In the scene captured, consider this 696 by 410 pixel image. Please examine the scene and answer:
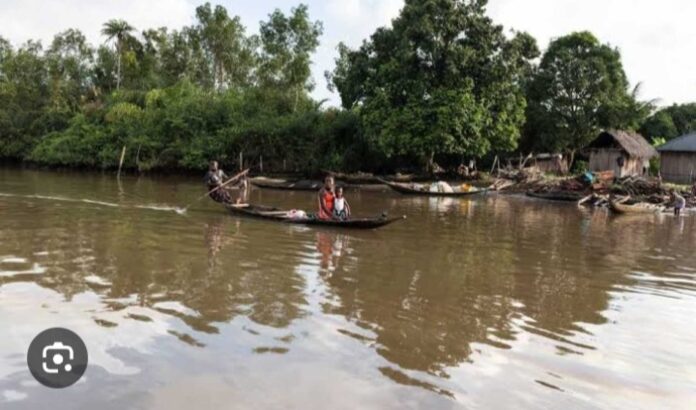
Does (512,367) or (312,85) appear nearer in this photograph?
(512,367)

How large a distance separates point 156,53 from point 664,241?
38670 mm

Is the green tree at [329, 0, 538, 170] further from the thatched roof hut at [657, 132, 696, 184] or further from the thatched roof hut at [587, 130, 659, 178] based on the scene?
the thatched roof hut at [657, 132, 696, 184]

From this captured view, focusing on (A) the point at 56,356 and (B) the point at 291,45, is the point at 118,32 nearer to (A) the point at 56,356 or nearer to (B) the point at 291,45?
(B) the point at 291,45

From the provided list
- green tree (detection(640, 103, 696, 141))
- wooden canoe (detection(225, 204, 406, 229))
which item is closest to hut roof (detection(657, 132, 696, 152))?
green tree (detection(640, 103, 696, 141))

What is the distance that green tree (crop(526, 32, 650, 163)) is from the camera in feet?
97.8

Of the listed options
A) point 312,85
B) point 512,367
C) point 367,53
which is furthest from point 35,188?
point 512,367

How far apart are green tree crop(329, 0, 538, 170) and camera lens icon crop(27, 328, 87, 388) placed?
2193 cm

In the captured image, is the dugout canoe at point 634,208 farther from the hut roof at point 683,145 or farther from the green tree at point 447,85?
the hut roof at point 683,145

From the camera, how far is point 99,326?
6.27 m

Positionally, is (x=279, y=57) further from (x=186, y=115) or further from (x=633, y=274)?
(x=633, y=274)

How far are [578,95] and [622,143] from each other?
3.48 m

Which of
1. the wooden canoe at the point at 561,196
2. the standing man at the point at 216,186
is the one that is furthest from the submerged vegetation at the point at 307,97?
the standing man at the point at 216,186

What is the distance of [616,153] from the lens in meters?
31.7

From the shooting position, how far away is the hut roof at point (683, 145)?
2986 cm
